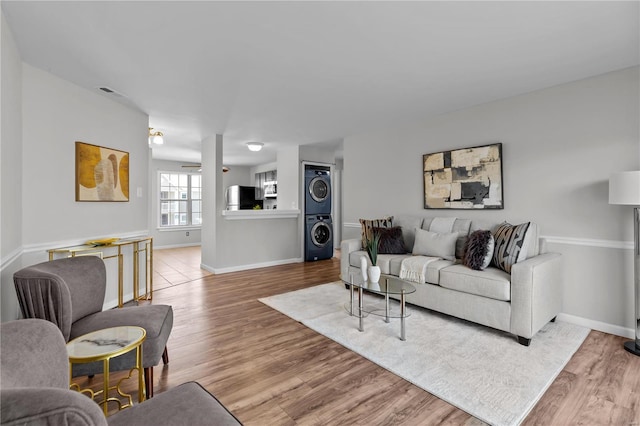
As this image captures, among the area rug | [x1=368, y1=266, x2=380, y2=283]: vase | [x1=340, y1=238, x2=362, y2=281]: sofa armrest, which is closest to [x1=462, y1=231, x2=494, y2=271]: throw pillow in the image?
the area rug

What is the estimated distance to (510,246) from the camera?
286 cm

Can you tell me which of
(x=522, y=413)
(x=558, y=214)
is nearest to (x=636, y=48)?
(x=558, y=214)

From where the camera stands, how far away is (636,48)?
93.4 inches

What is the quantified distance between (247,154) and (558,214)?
6162 mm

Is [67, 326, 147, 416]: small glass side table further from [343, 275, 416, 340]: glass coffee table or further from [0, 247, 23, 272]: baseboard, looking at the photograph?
[343, 275, 416, 340]: glass coffee table

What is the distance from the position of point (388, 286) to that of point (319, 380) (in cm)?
110

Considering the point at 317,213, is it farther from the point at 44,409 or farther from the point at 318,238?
the point at 44,409

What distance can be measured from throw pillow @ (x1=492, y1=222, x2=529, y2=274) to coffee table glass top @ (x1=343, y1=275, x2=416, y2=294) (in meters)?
0.91

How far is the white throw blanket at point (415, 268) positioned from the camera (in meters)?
3.23

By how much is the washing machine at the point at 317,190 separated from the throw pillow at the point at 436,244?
304cm

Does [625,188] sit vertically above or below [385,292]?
above

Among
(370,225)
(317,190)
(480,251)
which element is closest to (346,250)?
(370,225)

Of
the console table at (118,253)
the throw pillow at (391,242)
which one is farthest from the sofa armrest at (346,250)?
the console table at (118,253)

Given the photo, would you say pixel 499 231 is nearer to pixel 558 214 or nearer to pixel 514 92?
pixel 558 214
